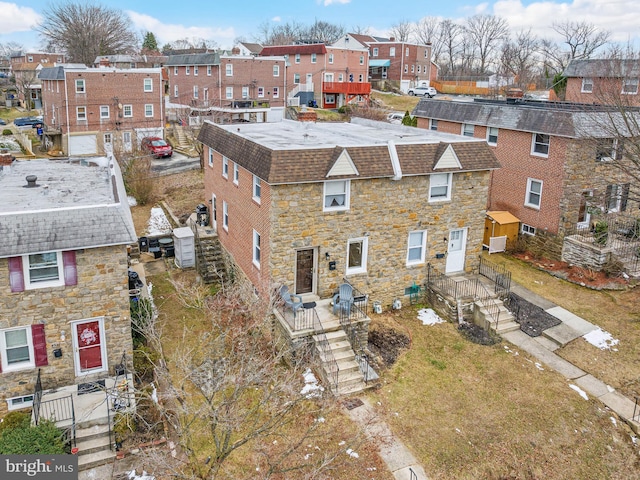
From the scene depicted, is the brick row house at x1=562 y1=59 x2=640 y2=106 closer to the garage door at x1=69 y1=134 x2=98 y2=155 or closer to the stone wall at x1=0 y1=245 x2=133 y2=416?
the stone wall at x1=0 y1=245 x2=133 y2=416

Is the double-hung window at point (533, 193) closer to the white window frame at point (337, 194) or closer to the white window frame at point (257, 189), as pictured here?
the white window frame at point (337, 194)

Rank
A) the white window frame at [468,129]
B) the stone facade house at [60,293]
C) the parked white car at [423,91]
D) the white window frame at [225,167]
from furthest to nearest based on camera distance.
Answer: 1. the parked white car at [423,91]
2. the white window frame at [468,129]
3. the white window frame at [225,167]
4. the stone facade house at [60,293]

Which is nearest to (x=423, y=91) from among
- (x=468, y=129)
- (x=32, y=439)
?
(x=468, y=129)

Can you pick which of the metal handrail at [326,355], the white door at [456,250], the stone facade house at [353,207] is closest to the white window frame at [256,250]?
the stone facade house at [353,207]

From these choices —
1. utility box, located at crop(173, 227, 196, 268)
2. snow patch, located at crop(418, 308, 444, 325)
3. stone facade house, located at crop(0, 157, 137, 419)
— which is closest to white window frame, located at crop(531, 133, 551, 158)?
snow patch, located at crop(418, 308, 444, 325)

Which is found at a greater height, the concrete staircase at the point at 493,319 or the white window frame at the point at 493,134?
the white window frame at the point at 493,134

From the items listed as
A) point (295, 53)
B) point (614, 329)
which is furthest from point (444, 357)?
point (295, 53)

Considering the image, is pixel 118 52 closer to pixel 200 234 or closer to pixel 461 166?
pixel 200 234
